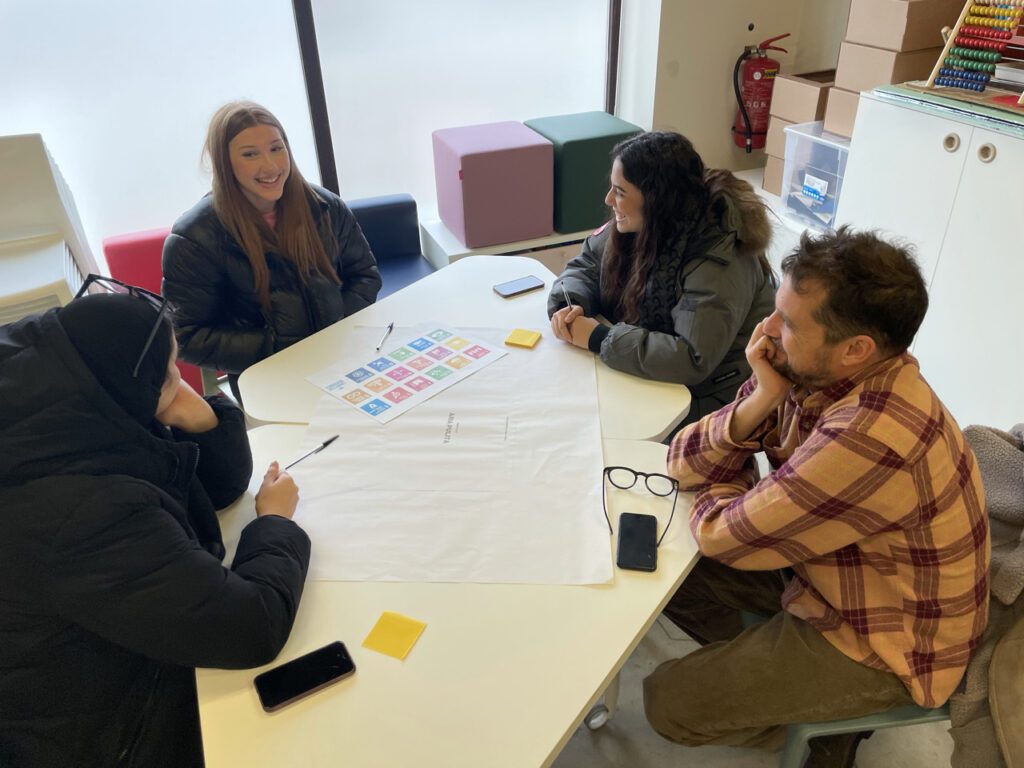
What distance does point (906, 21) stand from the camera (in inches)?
94.0

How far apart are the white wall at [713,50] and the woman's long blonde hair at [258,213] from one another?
6.59 feet

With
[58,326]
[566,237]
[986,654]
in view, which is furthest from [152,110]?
[986,654]

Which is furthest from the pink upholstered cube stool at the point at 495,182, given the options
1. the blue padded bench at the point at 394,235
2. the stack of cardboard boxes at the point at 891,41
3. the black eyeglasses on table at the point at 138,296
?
the black eyeglasses on table at the point at 138,296

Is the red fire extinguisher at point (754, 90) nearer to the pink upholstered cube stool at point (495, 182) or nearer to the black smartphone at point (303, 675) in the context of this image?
the pink upholstered cube stool at point (495, 182)

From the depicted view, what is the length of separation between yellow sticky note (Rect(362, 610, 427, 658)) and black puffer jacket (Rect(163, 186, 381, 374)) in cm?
111

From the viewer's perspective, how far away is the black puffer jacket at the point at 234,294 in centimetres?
186

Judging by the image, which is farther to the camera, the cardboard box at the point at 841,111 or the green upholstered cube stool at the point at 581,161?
the green upholstered cube stool at the point at 581,161

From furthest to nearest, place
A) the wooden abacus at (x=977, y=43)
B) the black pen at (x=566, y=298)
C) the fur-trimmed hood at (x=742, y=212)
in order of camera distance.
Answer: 1. the wooden abacus at (x=977, y=43)
2. the black pen at (x=566, y=298)
3. the fur-trimmed hood at (x=742, y=212)

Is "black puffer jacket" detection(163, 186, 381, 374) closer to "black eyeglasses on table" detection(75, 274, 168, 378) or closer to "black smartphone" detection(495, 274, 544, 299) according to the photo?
"black smartphone" detection(495, 274, 544, 299)

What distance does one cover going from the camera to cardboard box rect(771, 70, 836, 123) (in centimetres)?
293

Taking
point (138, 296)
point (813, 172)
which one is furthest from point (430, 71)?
point (138, 296)

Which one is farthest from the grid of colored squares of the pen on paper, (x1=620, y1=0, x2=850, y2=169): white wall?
(x1=620, y1=0, x2=850, y2=169): white wall

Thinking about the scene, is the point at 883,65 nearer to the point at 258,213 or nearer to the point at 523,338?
the point at 523,338

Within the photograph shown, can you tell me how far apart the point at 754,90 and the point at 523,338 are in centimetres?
231
